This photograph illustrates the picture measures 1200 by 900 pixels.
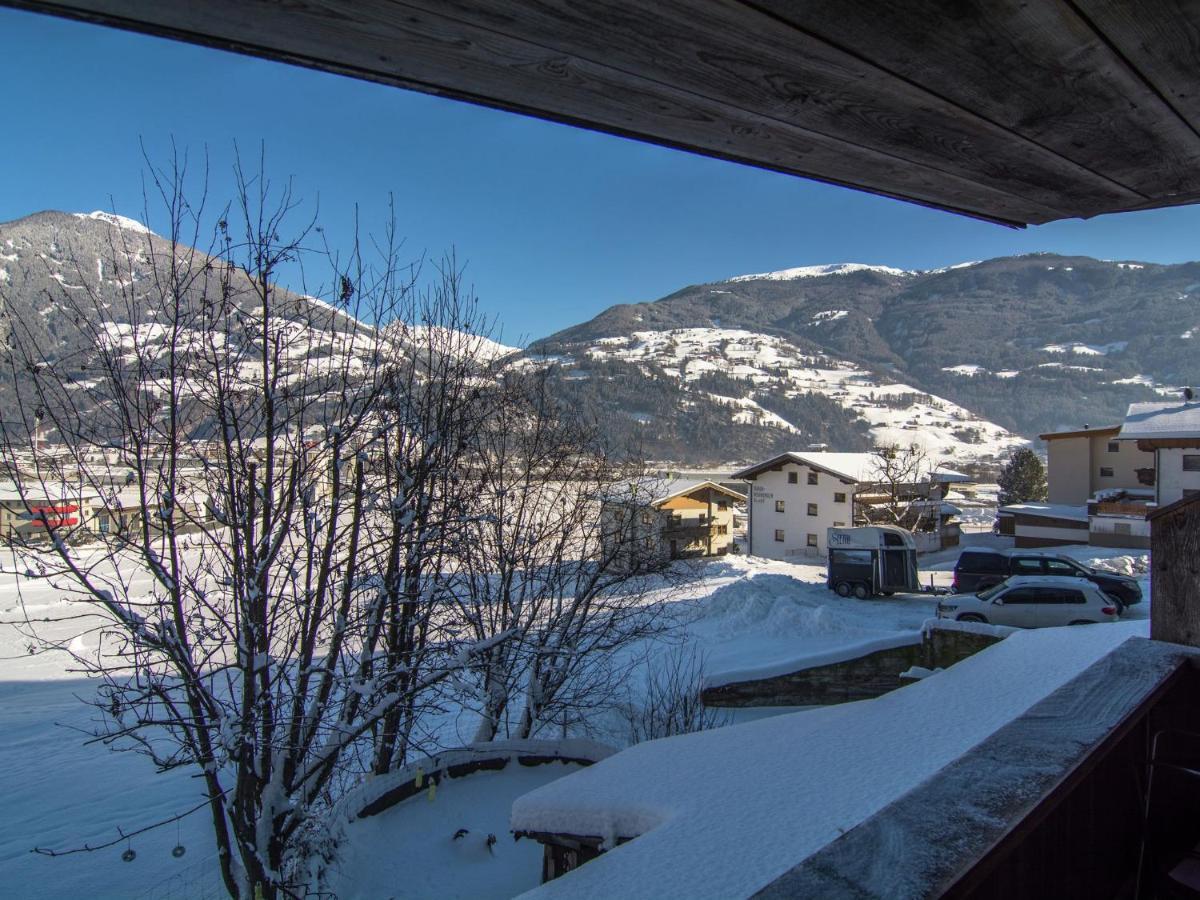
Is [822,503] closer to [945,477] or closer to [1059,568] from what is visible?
[945,477]

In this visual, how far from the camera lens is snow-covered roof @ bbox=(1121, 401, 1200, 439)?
939 inches

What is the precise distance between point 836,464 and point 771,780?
125 feet

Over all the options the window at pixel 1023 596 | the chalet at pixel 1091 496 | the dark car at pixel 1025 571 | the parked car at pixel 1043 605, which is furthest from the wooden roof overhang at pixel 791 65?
the chalet at pixel 1091 496

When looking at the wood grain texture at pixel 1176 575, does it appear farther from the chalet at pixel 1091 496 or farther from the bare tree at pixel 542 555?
the chalet at pixel 1091 496

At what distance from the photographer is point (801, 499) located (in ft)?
129

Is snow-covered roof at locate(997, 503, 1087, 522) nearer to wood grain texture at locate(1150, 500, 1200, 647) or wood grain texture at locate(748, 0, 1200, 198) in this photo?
wood grain texture at locate(1150, 500, 1200, 647)

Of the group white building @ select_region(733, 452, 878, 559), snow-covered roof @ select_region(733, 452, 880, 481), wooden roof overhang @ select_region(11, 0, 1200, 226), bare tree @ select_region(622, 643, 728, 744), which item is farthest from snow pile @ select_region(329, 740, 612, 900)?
snow-covered roof @ select_region(733, 452, 880, 481)

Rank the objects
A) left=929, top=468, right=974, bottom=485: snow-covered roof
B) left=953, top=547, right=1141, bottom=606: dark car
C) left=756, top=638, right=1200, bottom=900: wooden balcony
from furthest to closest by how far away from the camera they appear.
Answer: left=929, top=468, right=974, bottom=485: snow-covered roof
left=953, top=547, right=1141, bottom=606: dark car
left=756, top=638, right=1200, bottom=900: wooden balcony

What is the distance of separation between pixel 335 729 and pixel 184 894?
5075mm

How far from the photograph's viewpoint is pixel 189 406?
618 centimetres

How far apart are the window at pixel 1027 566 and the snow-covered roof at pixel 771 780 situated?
1714 centimetres

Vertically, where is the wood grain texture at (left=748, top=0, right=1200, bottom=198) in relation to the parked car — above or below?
above

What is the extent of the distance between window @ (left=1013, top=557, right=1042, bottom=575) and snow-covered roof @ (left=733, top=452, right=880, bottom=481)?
687 inches

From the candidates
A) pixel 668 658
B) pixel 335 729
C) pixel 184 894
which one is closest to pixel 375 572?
pixel 335 729
